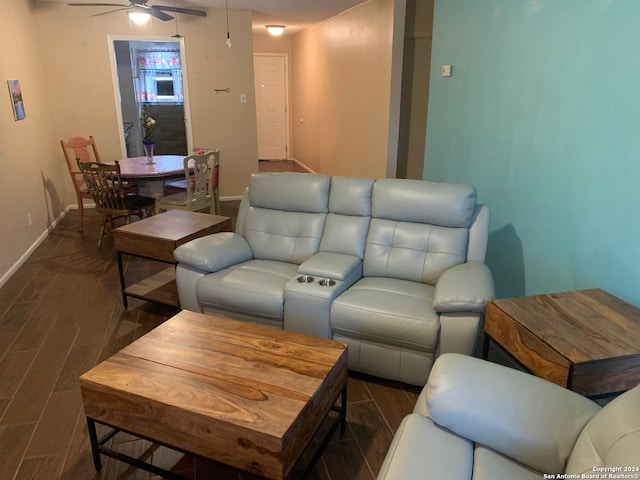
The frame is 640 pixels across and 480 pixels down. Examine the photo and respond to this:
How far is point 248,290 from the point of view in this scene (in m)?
2.61

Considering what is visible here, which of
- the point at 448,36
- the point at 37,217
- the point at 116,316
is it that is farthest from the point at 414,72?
the point at 37,217

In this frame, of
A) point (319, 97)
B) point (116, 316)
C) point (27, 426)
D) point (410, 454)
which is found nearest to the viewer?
point (410, 454)

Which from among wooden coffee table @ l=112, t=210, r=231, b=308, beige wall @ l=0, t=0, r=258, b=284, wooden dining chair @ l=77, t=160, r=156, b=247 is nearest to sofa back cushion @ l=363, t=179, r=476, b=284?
wooden coffee table @ l=112, t=210, r=231, b=308

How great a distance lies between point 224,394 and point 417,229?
160 centimetres

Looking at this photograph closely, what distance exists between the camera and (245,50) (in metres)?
5.96

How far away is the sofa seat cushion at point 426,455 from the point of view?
1.27m

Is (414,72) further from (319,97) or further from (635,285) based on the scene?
(635,285)

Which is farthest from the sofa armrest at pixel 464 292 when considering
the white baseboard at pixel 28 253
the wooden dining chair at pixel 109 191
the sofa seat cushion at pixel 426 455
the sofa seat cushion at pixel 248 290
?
the white baseboard at pixel 28 253

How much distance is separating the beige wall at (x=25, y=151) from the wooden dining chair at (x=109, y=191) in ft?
1.95

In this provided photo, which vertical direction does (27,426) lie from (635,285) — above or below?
below

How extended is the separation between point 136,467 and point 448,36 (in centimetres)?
343

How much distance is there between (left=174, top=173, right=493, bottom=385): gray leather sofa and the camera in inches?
88.6

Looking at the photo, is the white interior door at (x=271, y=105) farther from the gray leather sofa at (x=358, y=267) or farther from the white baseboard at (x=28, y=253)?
the gray leather sofa at (x=358, y=267)

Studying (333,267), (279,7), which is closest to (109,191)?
(333,267)
